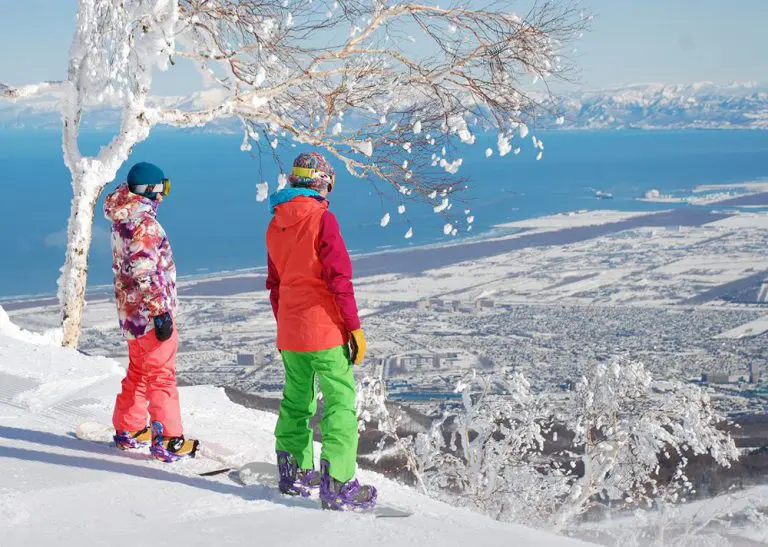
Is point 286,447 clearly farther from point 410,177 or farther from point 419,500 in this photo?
point 410,177

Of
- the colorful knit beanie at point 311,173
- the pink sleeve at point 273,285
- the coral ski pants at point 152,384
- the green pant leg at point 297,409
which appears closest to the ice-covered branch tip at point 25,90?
the coral ski pants at point 152,384

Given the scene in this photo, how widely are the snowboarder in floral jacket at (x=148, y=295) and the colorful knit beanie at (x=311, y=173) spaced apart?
811mm

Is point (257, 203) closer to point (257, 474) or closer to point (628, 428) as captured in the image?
point (628, 428)

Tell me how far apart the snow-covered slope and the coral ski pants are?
0.74 feet

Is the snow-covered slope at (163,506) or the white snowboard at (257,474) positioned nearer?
the snow-covered slope at (163,506)

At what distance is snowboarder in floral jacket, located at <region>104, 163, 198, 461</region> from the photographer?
4.25 m

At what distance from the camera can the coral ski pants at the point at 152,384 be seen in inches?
173

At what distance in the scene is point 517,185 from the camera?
14012 centimetres

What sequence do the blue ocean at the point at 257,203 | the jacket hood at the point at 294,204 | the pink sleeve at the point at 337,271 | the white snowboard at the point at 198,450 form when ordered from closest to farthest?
1. the pink sleeve at the point at 337,271
2. the jacket hood at the point at 294,204
3. the white snowboard at the point at 198,450
4. the blue ocean at the point at 257,203

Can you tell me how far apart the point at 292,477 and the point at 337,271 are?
1.14 m

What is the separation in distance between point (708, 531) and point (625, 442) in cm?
331

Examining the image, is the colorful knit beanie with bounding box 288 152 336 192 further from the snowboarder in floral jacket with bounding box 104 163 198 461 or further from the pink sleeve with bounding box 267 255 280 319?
the snowboarder in floral jacket with bounding box 104 163 198 461

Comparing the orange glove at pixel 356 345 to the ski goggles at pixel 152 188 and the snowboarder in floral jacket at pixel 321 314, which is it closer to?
the snowboarder in floral jacket at pixel 321 314

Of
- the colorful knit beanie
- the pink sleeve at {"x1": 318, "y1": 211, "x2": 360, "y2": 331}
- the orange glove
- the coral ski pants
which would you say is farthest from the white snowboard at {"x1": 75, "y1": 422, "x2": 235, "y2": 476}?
the colorful knit beanie
